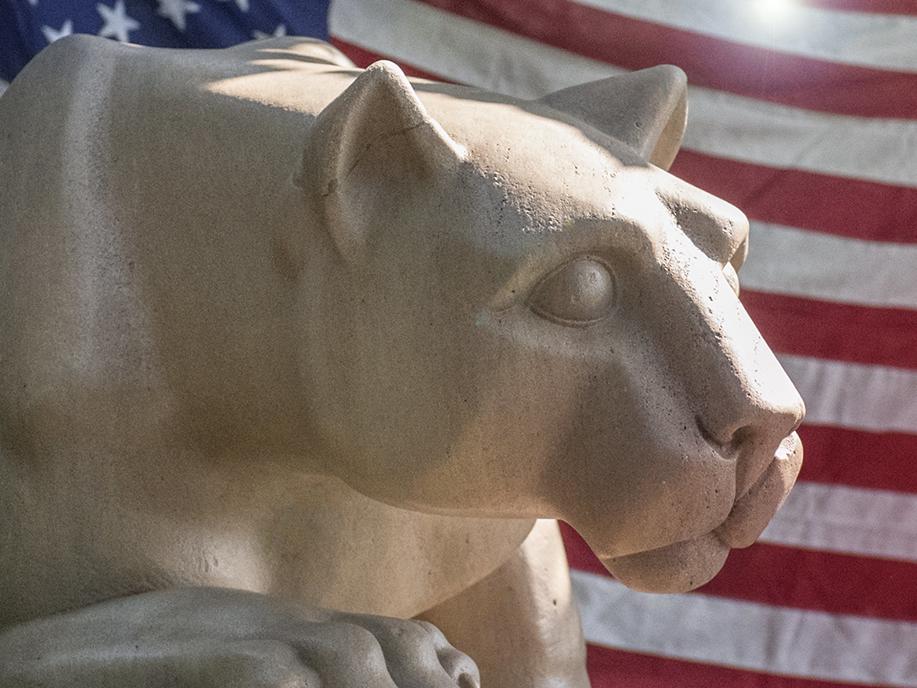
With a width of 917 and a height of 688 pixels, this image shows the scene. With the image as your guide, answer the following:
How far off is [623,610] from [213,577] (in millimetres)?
1255

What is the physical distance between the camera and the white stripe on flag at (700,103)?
196 cm

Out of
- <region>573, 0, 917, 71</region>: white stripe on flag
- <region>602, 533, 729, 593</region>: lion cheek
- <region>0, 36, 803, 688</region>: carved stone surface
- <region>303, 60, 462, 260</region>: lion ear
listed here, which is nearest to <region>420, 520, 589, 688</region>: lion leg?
<region>0, 36, 803, 688</region>: carved stone surface

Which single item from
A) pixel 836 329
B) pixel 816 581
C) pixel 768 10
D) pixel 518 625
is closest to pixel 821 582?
pixel 816 581

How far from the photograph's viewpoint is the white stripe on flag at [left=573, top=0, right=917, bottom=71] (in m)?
2.04

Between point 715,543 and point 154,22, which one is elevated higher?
point 715,543

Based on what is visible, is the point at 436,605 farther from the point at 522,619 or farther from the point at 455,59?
the point at 455,59

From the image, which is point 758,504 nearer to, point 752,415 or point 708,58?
point 752,415

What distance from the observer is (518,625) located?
1150mm

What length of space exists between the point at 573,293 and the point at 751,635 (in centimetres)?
140

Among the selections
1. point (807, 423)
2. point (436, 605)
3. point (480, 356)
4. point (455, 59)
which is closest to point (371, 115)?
point (480, 356)

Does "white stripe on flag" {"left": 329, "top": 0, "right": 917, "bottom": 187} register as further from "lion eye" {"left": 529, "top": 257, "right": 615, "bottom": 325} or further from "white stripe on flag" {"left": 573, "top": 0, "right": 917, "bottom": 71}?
"lion eye" {"left": 529, "top": 257, "right": 615, "bottom": 325}

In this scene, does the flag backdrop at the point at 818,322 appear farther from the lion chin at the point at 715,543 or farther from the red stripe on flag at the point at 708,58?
the lion chin at the point at 715,543

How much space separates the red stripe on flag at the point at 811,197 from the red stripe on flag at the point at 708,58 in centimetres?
10

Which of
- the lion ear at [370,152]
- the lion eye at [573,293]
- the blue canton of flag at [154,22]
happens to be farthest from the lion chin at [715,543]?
the blue canton of flag at [154,22]
